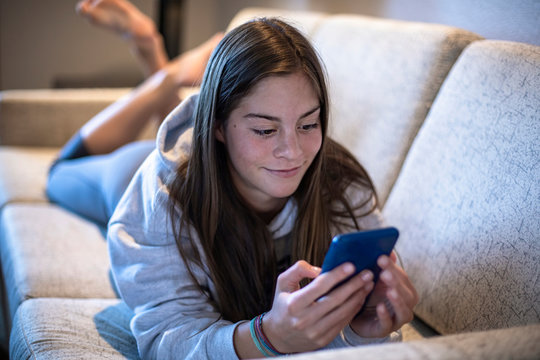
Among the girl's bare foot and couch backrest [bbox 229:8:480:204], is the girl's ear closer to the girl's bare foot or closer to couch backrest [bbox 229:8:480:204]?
couch backrest [bbox 229:8:480:204]

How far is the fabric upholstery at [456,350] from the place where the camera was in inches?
26.6

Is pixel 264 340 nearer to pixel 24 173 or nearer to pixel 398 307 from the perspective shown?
pixel 398 307

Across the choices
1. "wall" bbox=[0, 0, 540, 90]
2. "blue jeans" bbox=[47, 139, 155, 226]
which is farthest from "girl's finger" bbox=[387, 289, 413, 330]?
"wall" bbox=[0, 0, 540, 90]

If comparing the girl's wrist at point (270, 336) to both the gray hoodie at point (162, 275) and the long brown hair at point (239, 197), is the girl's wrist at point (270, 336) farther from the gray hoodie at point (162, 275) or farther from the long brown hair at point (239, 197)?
the long brown hair at point (239, 197)

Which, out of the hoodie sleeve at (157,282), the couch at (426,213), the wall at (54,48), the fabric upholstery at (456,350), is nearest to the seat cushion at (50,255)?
the couch at (426,213)

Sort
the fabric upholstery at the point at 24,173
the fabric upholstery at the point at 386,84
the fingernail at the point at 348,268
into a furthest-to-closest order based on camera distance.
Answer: the fabric upholstery at the point at 24,173 < the fabric upholstery at the point at 386,84 < the fingernail at the point at 348,268

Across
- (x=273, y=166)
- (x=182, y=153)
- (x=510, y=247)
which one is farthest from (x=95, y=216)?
(x=510, y=247)

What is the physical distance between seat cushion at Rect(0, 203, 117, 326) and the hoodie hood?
1.24ft

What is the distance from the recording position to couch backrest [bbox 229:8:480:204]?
138 centimetres

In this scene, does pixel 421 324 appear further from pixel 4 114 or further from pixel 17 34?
pixel 17 34

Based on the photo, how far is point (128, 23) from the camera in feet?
7.34

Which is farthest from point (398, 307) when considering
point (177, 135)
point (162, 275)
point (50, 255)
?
point (50, 255)

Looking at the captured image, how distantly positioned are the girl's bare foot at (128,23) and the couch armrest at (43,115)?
0.26 m

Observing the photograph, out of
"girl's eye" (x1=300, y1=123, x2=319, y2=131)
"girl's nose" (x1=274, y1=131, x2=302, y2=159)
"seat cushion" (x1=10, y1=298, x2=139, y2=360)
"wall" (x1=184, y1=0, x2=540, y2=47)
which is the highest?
"wall" (x1=184, y1=0, x2=540, y2=47)
